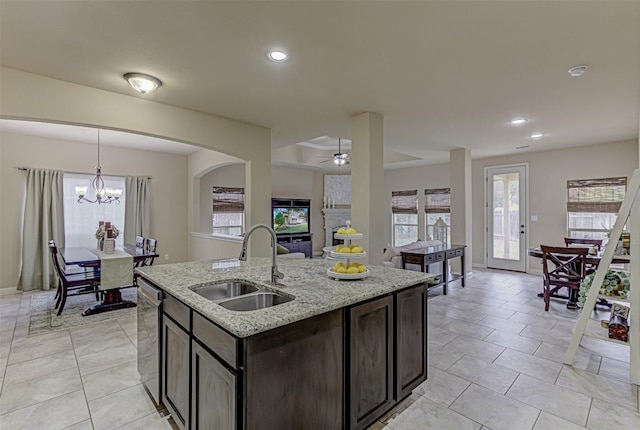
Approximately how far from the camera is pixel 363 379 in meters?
1.79

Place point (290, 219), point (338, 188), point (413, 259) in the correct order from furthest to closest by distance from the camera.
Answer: point (338, 188)
point (290, 219)
point (413, 259)

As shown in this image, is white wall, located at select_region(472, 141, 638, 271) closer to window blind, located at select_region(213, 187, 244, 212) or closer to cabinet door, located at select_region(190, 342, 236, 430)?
window blind, located at select_region(213, 187, 244, 212)

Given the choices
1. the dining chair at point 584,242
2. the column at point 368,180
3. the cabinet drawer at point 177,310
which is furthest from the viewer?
the dining chair at point 584,242

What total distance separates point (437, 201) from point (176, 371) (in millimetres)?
7745

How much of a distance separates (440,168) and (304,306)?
7666 millimetres

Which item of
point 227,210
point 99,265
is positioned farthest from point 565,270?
point 227,210

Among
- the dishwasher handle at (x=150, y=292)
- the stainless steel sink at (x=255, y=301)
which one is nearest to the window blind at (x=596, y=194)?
the stainless steel sink at (x=255, y=301)

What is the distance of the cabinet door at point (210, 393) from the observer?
4.40 feet

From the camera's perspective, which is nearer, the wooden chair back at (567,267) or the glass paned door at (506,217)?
the wooden chair back at (567,267)

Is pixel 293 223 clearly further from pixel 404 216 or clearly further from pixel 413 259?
pixel 413 259

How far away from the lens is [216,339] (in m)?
1.42

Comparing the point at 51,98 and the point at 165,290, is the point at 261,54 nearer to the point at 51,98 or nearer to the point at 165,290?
the point at 165,290

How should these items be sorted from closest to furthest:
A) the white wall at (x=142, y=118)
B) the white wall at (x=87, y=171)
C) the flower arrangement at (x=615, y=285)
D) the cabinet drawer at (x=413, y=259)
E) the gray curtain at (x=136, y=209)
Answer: the flower arrangement at (x=615, y=285) → the white wall at (x=142, y=118) → the cabinet drawer at (x=413, y=259) → the white wall at (x=87, y=171) → the gray curtain at (x=136, y=209)

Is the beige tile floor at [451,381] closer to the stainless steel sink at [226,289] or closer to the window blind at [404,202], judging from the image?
the stainless steel sink at [226,289]
